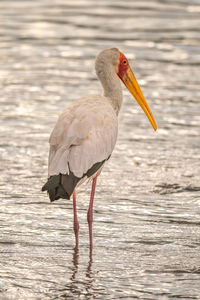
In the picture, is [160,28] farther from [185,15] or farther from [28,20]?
[28,20]

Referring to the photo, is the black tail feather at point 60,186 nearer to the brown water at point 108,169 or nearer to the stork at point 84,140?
the stork at point 84,140

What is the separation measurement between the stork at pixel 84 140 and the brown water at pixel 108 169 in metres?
0.52

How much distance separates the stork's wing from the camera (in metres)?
7.30

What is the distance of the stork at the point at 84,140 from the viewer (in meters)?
7.17

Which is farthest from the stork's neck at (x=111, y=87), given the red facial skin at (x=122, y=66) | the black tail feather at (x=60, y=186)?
the black tail feather at (x=60, y=186)

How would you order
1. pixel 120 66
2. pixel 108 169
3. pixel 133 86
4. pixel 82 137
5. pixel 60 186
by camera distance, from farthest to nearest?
pixel 108 169
pixel 133 86
pixel 120 66
pixel 82 137
pixel 60 186

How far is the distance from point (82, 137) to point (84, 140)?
0.03 metres

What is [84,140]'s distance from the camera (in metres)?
7.59

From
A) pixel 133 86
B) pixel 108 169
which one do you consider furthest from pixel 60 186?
pixel 108 169

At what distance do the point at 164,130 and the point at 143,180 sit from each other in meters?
2.00

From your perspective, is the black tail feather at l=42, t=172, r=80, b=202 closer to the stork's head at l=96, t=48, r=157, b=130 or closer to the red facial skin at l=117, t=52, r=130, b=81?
the stork's head at l=96, t=48, r=157, b=130

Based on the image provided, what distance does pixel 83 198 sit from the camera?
355 inches

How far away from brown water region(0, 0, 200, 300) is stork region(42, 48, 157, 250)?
20.3 inches

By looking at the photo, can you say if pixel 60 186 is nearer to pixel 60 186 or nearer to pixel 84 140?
pixel 60 186
